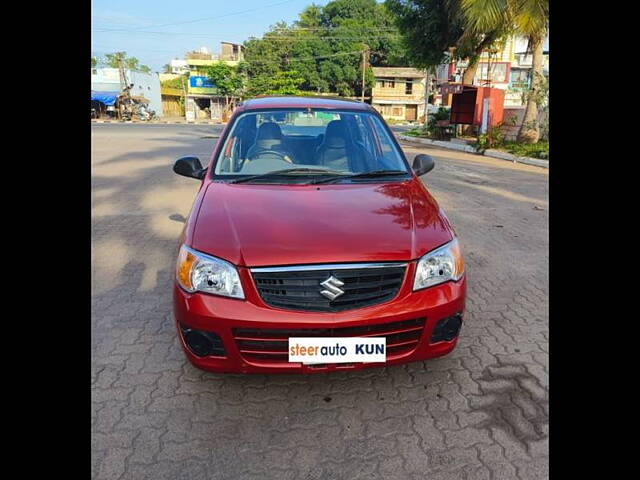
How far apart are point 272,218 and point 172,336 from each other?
127 cm

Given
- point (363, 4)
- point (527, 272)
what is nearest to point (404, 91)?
point (363, 4)

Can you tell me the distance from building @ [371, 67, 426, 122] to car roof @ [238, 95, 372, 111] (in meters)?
50.3

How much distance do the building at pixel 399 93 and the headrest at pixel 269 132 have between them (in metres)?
50.9

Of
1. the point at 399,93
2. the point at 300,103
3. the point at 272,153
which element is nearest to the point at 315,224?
the point at 272,153

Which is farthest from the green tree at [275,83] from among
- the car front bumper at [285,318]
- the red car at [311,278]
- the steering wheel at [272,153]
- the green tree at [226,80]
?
the car front bumper at [285,318]

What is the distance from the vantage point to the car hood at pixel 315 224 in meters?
2.25

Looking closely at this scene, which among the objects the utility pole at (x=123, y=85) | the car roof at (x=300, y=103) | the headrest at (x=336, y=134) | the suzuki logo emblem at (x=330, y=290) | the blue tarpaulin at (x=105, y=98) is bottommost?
the suzuki logo emblem at (x=330, y=290)

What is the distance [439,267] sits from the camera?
94.4 inches

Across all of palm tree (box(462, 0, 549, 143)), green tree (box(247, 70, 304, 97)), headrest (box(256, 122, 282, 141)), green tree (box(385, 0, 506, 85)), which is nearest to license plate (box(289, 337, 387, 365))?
headrest (box(256, 122, 282, 141))

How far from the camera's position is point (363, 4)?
2552 inches

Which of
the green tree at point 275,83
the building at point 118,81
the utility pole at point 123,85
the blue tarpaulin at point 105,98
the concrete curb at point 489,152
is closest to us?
the concrete curb at point 489,152

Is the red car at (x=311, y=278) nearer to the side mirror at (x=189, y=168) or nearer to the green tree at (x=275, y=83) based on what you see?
the side mirror at (x=189, y=168)
